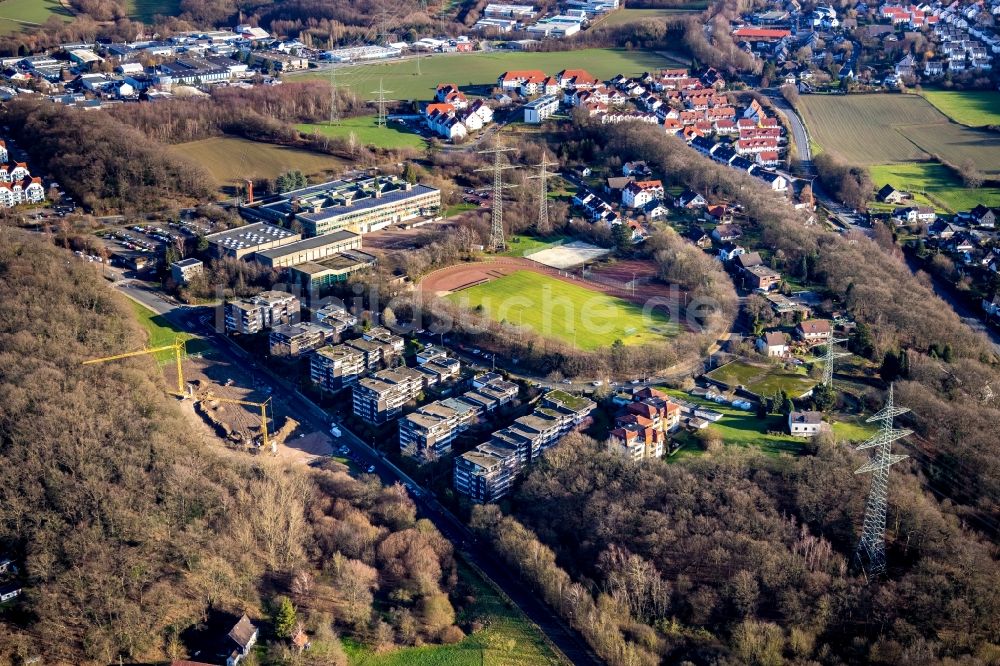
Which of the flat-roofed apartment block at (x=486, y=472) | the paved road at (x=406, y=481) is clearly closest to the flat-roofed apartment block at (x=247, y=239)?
the paved road at (x=406, y=481)

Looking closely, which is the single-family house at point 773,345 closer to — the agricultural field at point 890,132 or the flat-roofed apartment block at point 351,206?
the flat-roofed apartment block at point 351,206

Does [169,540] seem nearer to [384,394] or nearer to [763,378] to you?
[384,394]

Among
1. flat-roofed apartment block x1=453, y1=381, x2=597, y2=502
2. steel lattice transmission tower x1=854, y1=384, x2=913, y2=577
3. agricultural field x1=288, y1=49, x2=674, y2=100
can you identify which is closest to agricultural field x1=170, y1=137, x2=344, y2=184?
agricultural field x1=288, y1=49, x2=674, y2=100

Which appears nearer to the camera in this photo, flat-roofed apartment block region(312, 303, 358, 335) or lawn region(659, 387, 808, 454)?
lawn region(659, 387, 808, 454)

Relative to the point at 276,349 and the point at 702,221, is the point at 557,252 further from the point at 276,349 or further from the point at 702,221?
the point at 276,349

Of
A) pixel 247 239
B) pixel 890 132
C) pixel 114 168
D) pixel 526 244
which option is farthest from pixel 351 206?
pixel 890 132

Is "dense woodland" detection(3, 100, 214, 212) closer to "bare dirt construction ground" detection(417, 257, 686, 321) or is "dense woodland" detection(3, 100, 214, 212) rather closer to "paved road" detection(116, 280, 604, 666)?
"paved road" detection(116, 280, 604, 666)

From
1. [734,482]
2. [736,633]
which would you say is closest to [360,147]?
[734,482]
